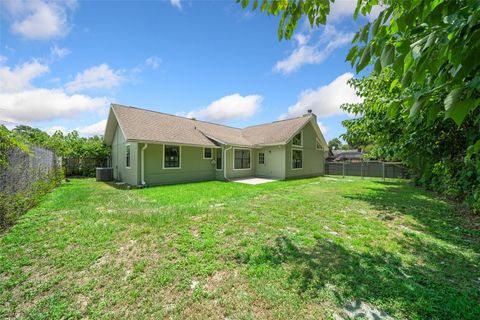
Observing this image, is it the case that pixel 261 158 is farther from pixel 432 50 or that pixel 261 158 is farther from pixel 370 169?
pixel 432 50

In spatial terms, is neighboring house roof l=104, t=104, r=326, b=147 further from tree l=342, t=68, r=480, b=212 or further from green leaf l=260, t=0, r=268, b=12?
green leaf l=260, t=0, r=268, b=12

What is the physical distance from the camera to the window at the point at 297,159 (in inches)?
603

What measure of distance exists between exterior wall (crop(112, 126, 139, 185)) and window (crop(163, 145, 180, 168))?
1.52 m

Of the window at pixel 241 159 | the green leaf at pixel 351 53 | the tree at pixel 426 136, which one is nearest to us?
the green leaf at pixel 351 53

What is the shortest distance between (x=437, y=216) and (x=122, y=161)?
14.6 metres

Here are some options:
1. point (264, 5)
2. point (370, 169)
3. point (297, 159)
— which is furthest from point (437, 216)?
point (370, 169)

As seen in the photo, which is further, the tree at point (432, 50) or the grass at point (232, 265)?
the grass at point (232, 265)

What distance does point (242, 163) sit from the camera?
49.2ft

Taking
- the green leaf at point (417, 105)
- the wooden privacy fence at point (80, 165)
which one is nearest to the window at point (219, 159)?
the wooden privacy fence at point (80, 165)

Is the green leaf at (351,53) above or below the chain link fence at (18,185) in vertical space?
above

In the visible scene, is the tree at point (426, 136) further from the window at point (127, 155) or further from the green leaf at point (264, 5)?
the window at point (127, 155)

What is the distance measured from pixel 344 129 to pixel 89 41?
401 inches

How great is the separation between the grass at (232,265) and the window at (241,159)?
8944mm

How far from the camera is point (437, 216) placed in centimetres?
592
